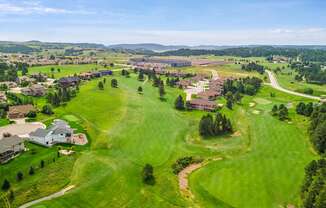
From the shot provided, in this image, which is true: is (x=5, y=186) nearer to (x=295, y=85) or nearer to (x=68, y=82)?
(x=68, y=82)

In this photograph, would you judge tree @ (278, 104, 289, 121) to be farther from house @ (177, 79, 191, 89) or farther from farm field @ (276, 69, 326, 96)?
house @ (177, 79, 191, 89)

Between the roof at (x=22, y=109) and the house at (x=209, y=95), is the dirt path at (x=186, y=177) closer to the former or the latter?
the roof at (x=22, y=109)

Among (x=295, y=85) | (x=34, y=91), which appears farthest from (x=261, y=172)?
(x=295, y=85)

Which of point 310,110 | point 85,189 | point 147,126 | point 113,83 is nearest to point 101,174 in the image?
point 85,189

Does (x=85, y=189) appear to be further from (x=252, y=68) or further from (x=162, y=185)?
(x=252, y=68)

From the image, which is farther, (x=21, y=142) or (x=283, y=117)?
(x=283, y=117)

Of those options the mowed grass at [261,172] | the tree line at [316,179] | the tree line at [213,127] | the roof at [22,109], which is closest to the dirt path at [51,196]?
the mowed grass at [261,172]
